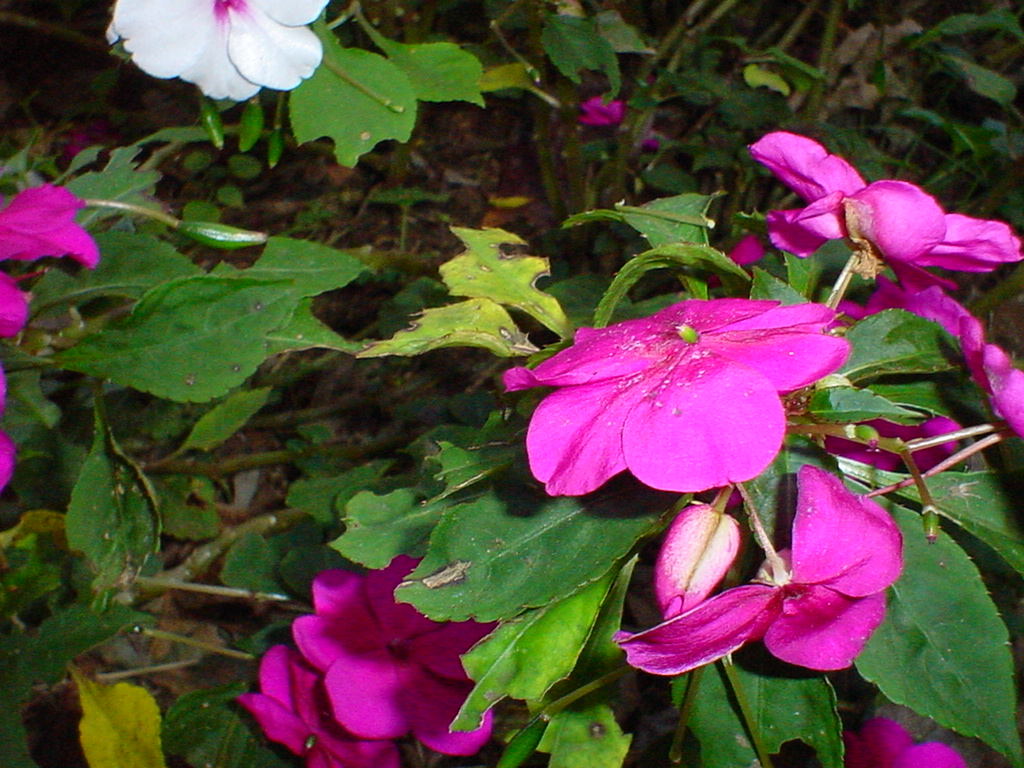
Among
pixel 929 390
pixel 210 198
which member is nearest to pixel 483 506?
pixel 929 390

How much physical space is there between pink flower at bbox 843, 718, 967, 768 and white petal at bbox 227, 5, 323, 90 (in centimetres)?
71

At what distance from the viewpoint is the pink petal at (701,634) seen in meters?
0.36

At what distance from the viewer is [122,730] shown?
0.89 metres

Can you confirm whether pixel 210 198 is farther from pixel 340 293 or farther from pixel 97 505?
pixel 97 505

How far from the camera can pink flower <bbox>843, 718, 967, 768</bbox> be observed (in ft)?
2.20

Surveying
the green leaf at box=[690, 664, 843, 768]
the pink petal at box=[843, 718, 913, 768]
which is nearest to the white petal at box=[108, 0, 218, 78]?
the green leaf at box=[690, 664, 843, 768]

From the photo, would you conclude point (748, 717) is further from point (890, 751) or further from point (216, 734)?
point (216, 734)

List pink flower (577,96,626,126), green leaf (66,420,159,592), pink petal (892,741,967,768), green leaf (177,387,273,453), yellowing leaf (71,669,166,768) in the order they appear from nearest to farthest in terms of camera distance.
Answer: pink petal (892,741,967,768)
green leaf (66,420,159,592)
yellowing leaf (71,669,166,768)
green leaf (177,387,273,453)
pink flower (577,96,626,126)

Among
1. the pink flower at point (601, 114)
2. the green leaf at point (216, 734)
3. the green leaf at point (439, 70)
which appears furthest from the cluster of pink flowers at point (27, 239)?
the pink flower at point (601, 114)

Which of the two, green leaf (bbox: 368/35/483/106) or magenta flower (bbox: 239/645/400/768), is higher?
green leaf (bbox: 368/35/483/106)

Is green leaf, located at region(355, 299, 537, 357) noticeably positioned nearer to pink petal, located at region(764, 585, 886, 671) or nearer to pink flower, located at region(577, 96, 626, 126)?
pink petal, located at region(764, 585, 886, 671)

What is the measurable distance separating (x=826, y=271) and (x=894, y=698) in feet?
1.13

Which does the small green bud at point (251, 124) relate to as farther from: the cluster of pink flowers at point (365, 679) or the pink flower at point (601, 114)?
the pink flower at point (601, 114)

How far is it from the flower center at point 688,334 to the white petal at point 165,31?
44cm
